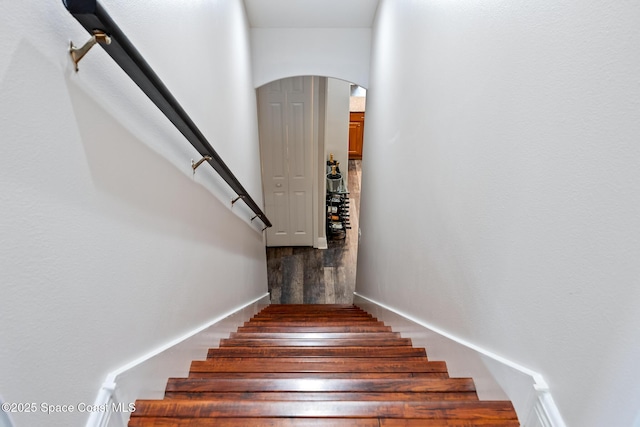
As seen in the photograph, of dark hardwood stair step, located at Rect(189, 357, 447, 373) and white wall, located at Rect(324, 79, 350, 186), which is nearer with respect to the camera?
dark hardwood stair step, located at Rect(189, 357, 447, 373)

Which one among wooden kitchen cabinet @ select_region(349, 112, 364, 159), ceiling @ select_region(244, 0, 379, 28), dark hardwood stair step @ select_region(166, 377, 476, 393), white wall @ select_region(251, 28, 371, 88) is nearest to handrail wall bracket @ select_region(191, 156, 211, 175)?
dark hardwood stair step @ select_region(166, 377, 476, 393)

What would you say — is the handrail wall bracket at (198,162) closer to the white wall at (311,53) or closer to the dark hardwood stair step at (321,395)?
the dark hardwood stair step at (321,395)

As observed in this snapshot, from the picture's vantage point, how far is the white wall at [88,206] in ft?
2.42

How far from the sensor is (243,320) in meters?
3.14

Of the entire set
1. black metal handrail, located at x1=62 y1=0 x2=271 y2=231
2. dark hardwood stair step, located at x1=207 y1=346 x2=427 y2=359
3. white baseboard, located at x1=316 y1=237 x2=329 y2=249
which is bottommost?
white baseboard, located at x1=316 y1=237 x2=329 y2=249

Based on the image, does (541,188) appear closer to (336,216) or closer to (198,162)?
(198,162)

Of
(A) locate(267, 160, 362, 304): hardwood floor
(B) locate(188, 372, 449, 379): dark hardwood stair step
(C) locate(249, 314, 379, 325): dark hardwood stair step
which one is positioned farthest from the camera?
(A) locate(267, 160, 362, 304): hardwood floor

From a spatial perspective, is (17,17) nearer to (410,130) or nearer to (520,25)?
(520,25)

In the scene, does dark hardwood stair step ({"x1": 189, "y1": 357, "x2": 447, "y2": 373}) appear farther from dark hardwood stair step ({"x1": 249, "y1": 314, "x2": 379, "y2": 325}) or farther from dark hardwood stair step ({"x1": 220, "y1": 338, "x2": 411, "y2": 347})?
dark hardwood stair step ({"x1": 249, "y1": 314, "x2": 379, "y2": 325})

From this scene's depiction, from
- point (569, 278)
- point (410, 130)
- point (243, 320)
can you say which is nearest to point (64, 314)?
point (569, 278)

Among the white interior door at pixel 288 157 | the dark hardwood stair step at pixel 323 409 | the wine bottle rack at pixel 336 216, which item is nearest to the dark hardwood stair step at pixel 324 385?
the dark hardwood stair step at pixel 323 409

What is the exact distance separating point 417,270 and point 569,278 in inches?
52.2

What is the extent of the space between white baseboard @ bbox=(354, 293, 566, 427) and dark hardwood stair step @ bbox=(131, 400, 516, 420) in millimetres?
71

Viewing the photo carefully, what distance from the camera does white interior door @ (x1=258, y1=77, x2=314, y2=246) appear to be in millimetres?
5020
